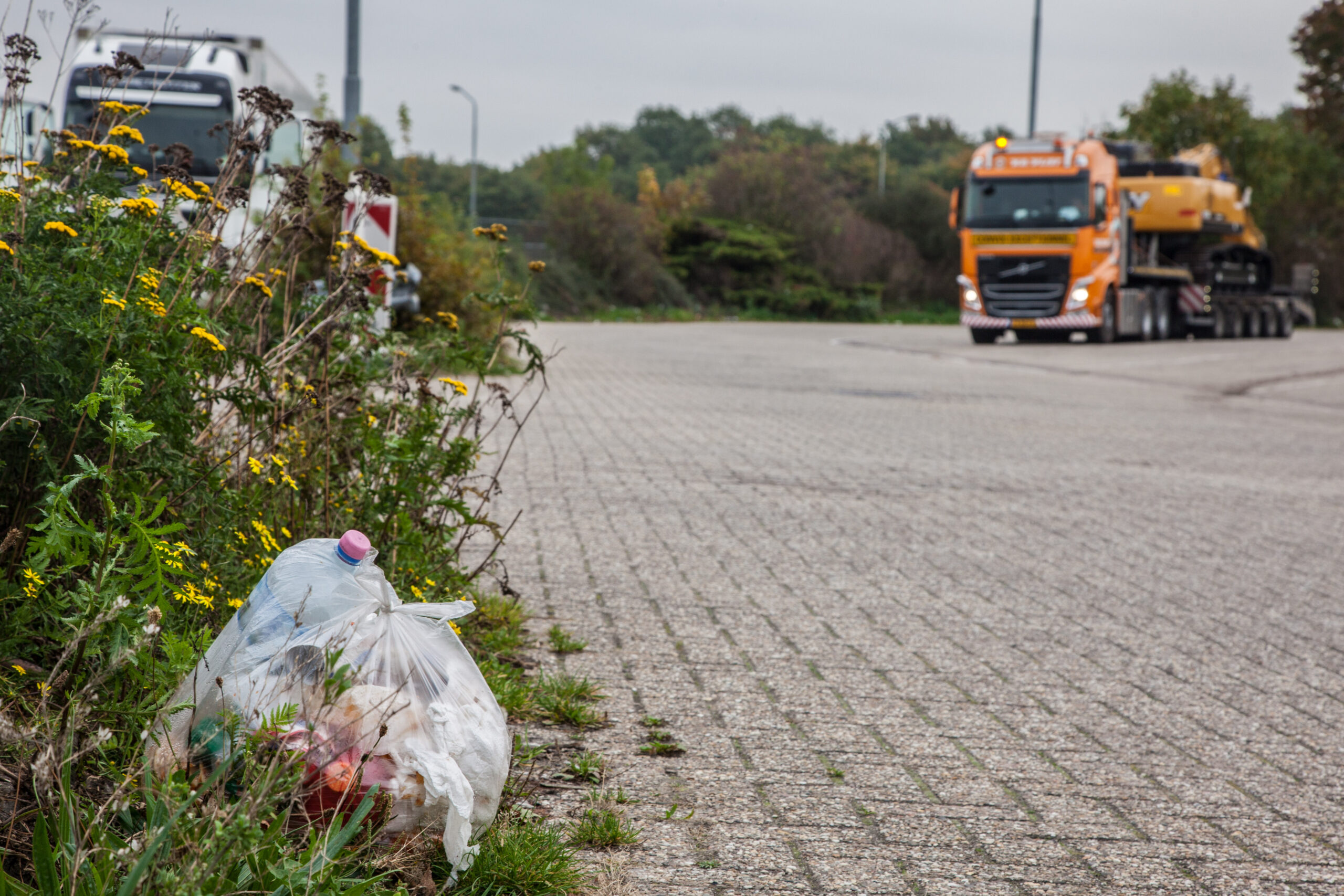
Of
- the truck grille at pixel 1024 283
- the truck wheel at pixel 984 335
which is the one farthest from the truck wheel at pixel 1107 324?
the truck wheel at pixel 984 335

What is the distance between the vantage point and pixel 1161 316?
Result: 101 ft

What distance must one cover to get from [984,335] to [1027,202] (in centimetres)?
356

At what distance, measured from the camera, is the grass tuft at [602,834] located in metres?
2.93

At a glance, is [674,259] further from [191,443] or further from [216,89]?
[191,443]

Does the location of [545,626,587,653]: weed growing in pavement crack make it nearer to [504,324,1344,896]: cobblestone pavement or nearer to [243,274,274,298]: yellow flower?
[504,324,1344,896]: cobblestone pavement

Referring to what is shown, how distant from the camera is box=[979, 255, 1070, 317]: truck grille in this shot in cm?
2591

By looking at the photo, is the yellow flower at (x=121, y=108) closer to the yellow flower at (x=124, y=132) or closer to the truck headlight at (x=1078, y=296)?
the yellow flower at (x=124, y=132)

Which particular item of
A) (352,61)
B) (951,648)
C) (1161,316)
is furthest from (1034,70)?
(951,648)

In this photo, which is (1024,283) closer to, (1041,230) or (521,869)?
(1041,230)

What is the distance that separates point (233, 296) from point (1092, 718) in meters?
2.95

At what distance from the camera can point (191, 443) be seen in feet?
11.1

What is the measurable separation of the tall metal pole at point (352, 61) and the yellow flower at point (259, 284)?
12564 millimetres

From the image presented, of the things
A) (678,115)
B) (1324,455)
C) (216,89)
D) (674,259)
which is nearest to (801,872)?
(1324,455)

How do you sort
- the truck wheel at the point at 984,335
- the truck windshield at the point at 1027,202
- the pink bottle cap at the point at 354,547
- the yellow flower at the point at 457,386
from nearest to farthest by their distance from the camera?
the pink bottle cap at the point at 354,547, the yellow flower at the point at 457,386, the truck windshield at the point at 1027,202, the truck wheel at the point at 984,335
